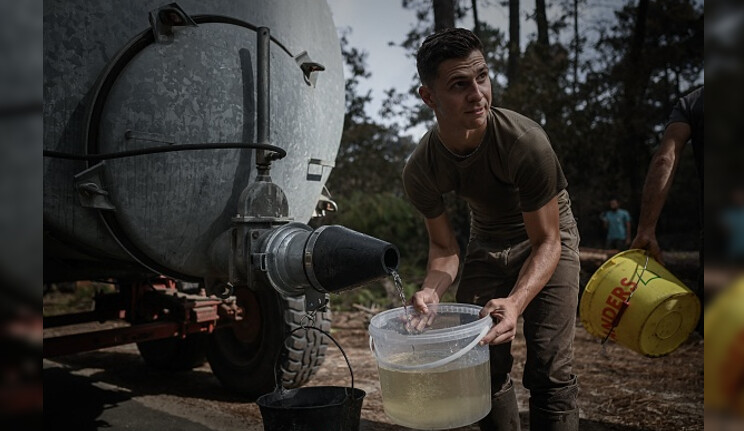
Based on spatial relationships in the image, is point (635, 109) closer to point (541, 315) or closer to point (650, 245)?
point (650, 245)

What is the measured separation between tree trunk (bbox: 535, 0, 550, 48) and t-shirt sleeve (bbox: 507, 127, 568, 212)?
993 centimetres

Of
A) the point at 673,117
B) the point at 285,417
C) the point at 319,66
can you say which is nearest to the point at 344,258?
the point at 285,417

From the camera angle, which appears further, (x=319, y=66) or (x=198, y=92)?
(x=319, y=66)

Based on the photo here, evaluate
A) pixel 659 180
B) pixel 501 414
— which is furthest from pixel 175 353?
pixel 659 180

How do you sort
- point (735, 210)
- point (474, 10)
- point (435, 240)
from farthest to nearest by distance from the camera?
point (474, 10), point (435, 240), point (735, 210)

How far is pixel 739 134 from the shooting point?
401mm

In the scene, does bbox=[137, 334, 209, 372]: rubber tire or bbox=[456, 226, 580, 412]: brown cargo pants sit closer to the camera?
bbox=[456, 226, 580, 412]: brown cargo pants

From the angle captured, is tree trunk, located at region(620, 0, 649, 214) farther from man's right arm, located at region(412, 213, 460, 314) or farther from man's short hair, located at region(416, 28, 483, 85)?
man's short hair, located at region(416, 28, 483, 85)

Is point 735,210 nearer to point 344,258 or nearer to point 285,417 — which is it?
point 344,258

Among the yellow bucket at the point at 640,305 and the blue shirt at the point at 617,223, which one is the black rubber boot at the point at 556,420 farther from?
the blue shirt at the point at 617,223

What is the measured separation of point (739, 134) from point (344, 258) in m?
1.62

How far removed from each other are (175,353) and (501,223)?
3.17m

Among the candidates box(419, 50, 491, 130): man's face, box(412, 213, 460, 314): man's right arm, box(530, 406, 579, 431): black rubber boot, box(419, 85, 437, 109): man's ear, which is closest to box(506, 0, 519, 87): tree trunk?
box(412, 213, 460, 314): man's right arm

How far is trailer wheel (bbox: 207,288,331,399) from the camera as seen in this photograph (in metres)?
3.44
